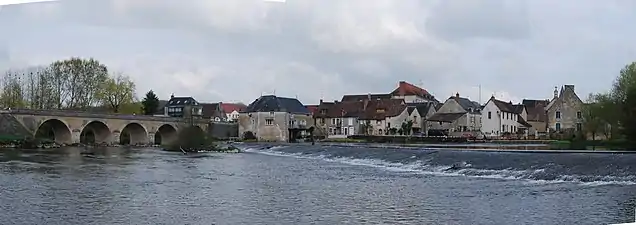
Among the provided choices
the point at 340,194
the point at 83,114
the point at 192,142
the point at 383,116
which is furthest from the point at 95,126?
the point at 340,194

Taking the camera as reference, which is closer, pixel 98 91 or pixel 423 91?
pixel 98 91

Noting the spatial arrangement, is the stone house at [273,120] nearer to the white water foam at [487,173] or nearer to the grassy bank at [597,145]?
the grassy bank at [597,145]

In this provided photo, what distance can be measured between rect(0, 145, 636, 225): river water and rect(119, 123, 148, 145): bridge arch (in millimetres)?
20834

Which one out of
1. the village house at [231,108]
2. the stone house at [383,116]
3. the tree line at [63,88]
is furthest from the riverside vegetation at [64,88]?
the village house at [231,108]

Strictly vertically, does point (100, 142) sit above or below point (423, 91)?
below

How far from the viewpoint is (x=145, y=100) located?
137 ft

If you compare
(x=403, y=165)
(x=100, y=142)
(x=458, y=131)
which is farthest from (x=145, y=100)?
(x=403, y=165)

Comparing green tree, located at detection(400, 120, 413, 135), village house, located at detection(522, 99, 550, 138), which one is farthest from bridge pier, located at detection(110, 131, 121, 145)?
village house, located at detection(522, 99, 550, 138)

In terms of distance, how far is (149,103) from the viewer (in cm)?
4144

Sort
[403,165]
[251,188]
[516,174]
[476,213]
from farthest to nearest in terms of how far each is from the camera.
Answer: [403,165], [516,174], [251,188], [476,213]

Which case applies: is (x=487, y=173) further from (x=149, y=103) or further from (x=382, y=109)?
(x=149, y=103)

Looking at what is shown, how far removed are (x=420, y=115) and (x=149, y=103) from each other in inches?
641

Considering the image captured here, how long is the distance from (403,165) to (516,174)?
12.6ft

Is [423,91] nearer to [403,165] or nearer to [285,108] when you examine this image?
[285,108]
